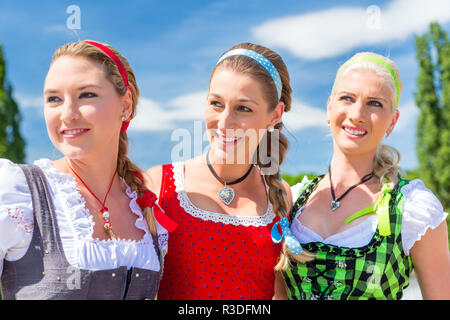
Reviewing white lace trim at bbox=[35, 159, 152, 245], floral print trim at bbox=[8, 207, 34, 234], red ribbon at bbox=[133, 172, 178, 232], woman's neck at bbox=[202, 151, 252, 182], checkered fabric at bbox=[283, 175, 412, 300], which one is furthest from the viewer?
woman's neck at bbox=[202, 151, 252, 182]

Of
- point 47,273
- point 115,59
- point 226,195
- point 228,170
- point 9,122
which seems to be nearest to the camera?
point 47,273

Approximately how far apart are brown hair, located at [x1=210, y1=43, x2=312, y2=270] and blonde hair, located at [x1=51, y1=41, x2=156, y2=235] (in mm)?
678

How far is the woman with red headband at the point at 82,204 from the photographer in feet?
6.20

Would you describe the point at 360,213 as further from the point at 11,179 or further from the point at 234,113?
the point at 11,179

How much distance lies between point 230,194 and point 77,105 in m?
1.11

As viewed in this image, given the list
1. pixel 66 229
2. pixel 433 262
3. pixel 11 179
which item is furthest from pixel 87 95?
pixel 433 262

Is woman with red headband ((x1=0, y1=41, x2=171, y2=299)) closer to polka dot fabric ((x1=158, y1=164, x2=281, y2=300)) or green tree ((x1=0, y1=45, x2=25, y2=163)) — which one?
polka dot fabric ((x1=158, y1=164, x2=281, y2=300))

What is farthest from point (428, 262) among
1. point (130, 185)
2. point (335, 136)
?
point (130, 185)

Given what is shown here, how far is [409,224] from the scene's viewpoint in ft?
8.58

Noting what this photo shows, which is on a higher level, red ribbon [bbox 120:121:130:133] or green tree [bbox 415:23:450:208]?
green tree [bbox 415:23:450:208]

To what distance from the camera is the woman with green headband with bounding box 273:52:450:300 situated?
2.59 m

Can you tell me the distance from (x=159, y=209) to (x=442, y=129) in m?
15.8

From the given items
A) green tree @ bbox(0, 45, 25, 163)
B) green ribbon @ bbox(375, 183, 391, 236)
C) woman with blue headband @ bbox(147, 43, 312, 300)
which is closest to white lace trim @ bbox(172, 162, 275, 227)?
woman with blue headband @ bbox(147, 43, 312, 300)

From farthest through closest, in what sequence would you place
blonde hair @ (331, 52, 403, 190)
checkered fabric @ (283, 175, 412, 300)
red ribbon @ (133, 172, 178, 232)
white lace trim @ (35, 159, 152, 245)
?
1. blonde hair @ (331, 52, 403, 190)
2. checkered fabric @ (283, 175, 412, 300)
3. red ribbon @ (133, 172, 178, 232)
4. white lace trim @ (35, 159, 152, 245)
